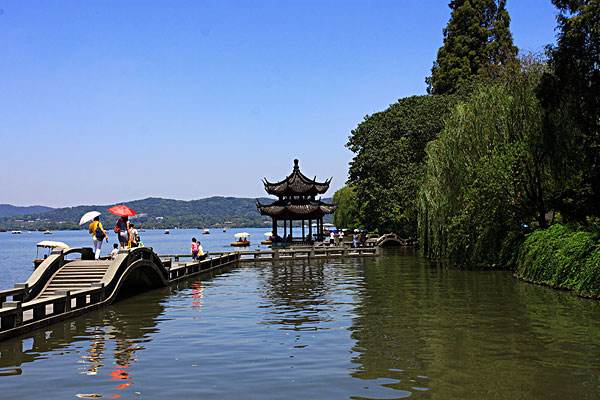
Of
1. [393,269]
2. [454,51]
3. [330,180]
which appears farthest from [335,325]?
[454,51]

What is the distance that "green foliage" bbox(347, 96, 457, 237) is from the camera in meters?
54.5

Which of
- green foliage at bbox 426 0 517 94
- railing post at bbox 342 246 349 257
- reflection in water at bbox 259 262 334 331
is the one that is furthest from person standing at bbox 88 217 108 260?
green foliage at bbox 426 0 517 94

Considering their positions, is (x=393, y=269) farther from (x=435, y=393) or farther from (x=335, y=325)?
(x=435, y=393)

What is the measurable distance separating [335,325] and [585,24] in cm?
1322

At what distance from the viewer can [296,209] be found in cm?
5756

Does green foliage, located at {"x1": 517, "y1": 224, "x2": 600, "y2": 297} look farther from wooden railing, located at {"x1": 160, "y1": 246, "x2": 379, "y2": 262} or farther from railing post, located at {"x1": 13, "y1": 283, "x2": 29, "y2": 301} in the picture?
wooden railing, located at {"x1": 160, "y1": 246, "x2": 379, "y2": 262}

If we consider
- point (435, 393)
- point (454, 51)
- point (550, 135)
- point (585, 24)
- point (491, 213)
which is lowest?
point (435, 393)

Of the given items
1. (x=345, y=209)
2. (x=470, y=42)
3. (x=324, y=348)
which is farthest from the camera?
(x=345, y=209)

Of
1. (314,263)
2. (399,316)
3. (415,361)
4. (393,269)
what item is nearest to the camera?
(415,361)

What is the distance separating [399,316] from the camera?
1819 centimetres

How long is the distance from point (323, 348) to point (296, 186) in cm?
4497

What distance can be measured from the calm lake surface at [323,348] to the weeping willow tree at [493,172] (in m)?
5.40

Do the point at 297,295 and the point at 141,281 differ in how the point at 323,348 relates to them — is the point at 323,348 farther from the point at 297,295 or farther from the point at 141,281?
the point at 141,281

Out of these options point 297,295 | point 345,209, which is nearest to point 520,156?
point 297,295
